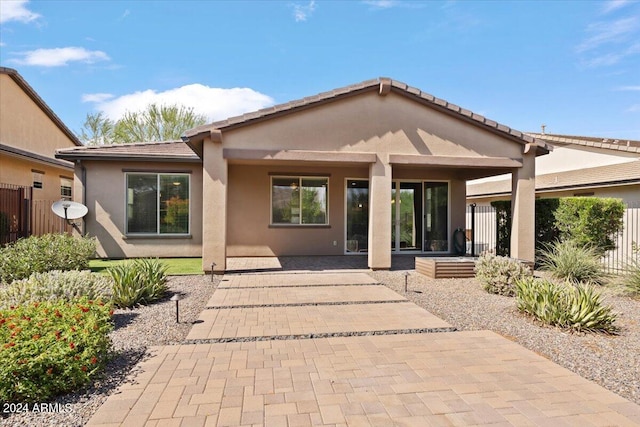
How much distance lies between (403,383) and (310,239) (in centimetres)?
968

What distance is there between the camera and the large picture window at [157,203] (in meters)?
12.4

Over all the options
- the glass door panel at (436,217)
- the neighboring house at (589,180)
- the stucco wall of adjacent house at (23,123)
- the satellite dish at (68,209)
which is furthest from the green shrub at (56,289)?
the stucco wall of adjacent house at (23,123)

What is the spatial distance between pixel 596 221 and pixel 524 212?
1731 mm

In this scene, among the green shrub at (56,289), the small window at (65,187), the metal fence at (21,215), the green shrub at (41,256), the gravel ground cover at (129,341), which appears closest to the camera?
the gravel ground cover at (129,341)

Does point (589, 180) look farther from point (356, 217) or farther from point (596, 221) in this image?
point (356, 217)

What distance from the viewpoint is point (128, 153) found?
12078mm

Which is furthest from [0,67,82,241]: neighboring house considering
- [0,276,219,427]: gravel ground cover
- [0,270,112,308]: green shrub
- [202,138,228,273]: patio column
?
[0,270,112,308]: green shrub

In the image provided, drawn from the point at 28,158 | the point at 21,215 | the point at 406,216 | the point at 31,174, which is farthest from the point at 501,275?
the point at 31,174

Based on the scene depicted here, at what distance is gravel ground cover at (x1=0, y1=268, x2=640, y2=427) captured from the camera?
128 inches

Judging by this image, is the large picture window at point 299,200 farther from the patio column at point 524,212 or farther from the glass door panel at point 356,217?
the patio column at point 524,212

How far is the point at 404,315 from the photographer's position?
5.92m

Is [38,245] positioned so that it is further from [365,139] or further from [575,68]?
[575,68]

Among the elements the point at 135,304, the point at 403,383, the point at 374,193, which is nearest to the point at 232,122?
the point at 374,193

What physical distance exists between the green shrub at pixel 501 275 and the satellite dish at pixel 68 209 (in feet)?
39.0
